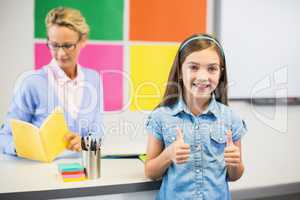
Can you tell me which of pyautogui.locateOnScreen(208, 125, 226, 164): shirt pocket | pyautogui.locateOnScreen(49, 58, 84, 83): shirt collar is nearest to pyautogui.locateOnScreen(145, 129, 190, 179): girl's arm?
pyautogui.locateOnScreen(208, 125, 226, 164): shirt pocket

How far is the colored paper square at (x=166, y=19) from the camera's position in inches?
46.5

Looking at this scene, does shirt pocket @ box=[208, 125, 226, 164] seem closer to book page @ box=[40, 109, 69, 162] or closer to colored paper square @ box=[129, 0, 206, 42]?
colored paper square @ box=[129, 0, 206, 42]

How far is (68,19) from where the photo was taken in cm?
111

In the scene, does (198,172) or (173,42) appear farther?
(173,42)

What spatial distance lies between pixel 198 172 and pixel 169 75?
0.31 meters

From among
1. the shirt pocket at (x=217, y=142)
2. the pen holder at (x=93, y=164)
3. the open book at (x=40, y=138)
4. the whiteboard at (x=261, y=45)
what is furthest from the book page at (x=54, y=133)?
the whiteboard at (x=261, y=45)

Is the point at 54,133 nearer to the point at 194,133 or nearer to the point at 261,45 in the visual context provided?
the point at 194,133

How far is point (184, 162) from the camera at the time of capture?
1046mm

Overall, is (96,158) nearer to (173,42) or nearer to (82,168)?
(82,168)

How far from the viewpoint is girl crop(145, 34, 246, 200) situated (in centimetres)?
106

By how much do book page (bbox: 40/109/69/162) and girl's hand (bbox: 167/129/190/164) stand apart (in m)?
0.34

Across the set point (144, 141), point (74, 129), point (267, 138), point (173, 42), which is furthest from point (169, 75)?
point (267, 138)

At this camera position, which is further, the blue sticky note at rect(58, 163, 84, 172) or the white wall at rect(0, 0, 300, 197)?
the white wall at rect(0, 0, 300, 197)

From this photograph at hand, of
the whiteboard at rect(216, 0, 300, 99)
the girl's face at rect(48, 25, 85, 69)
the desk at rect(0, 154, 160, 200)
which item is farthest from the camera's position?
the whiteboard at rect(216, 0, 300, 99)
